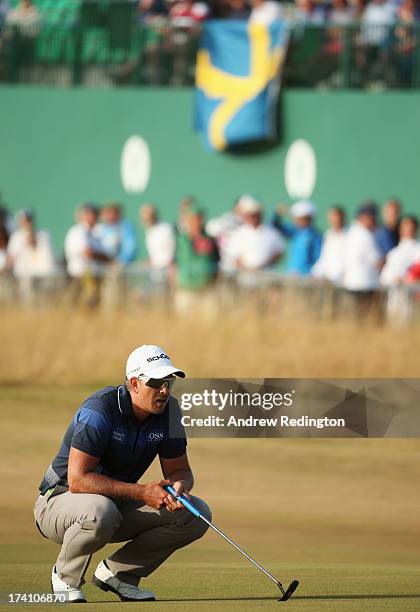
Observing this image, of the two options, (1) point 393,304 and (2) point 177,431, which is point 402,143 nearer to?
(1) point 393,304

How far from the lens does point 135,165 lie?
2323cm

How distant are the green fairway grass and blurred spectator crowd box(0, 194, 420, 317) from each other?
182 cm

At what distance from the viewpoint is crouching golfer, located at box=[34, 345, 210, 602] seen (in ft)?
24.5

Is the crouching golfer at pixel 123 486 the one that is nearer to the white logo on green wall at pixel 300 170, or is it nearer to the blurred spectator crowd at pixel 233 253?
the blurred spectator crowd at pixel 233 253

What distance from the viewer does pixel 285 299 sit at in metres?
17.4

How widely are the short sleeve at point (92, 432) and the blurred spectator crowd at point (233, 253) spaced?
985 centimetres

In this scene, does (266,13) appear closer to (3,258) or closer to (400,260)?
(3,258)

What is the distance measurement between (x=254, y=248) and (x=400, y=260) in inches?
78.3

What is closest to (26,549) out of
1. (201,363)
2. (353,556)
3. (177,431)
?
(353,556)

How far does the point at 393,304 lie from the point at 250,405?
9.02 metres

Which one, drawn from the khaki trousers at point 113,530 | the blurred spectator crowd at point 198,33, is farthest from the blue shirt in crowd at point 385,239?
the khaki trousers at point 113,530

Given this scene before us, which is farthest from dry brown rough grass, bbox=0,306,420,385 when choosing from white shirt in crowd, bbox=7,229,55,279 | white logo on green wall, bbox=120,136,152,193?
white logo on green wall, bbox=120,136,152,193

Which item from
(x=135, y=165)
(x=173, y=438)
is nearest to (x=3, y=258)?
(x=135, y=165)

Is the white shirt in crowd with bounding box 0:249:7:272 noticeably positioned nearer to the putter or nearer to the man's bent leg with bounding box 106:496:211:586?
the man's bent leg with bounding box 106:496:211:586
